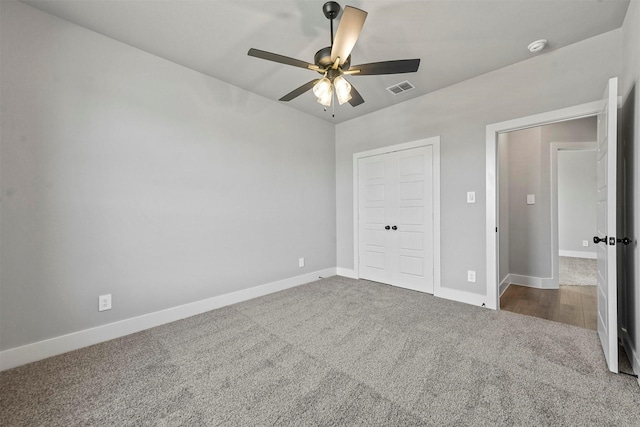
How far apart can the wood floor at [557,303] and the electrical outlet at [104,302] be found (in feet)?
12.7

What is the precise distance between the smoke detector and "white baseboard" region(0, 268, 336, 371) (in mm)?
3688

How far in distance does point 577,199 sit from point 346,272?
535 centimetres

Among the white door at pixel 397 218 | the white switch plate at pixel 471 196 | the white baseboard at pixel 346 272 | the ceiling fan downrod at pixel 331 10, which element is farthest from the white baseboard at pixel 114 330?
the ceiling fan downrod at pixel 331 10

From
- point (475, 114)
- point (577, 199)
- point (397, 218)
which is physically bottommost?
point (397, 218)

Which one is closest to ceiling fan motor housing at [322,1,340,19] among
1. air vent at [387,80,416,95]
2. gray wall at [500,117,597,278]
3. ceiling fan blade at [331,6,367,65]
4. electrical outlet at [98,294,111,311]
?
ceiling fan blade at [331,6,367,65]

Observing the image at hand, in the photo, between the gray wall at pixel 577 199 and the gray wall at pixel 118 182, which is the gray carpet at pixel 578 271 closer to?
the gray wall at pixel 577 199

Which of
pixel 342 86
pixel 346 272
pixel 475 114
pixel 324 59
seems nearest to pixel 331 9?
pixel 324 59

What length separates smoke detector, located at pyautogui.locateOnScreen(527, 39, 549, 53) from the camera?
2.26m

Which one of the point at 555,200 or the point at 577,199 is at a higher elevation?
the point at 577,199

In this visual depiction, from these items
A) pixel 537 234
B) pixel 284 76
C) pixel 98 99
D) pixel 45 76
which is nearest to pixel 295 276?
pixel 284 76

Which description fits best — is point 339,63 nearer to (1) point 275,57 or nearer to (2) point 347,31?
(2) point 347,31

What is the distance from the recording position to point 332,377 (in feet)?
5.49

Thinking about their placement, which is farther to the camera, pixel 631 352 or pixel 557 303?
pixel 557 303

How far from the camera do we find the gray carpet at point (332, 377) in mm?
1372
